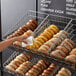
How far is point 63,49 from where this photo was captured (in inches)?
111

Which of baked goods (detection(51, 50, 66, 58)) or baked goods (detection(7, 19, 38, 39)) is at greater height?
baked goods (detection(7, 19, 38, 39))

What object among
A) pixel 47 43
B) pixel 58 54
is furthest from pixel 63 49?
pixel 47 43

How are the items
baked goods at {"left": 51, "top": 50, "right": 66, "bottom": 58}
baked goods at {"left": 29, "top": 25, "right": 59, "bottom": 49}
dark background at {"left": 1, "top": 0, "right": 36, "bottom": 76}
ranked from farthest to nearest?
dark background at {"left": 1, "top": 0, "right": 36, "bottom": 76}, baked goods at {"left": 29, "top": 25, "right": 59, "bottom": 49}, baked goods at {"left": 51, "top": 50, "right": 66, "bottom": 58}

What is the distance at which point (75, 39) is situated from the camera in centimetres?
323

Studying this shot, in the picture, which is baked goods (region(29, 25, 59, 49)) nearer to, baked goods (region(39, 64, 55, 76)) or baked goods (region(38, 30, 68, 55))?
baked goods (region(38, 30, 68, 55))

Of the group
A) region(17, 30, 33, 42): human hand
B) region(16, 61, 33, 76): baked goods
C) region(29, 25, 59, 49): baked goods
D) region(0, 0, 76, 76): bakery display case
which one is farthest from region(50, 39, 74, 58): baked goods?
region(16, 61, 33, 76): baked goods

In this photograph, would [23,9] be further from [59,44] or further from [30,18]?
[59,44]

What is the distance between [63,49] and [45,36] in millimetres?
369

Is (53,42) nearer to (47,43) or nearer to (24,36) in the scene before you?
(47,43)

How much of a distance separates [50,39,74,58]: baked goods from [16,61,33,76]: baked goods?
1.95 ft

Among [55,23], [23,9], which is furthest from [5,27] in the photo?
[55,23]

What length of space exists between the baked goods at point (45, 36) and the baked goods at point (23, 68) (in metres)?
0.39

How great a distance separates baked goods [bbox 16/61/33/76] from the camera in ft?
10.5

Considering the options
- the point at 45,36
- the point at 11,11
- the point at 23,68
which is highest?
the point at 11,11
